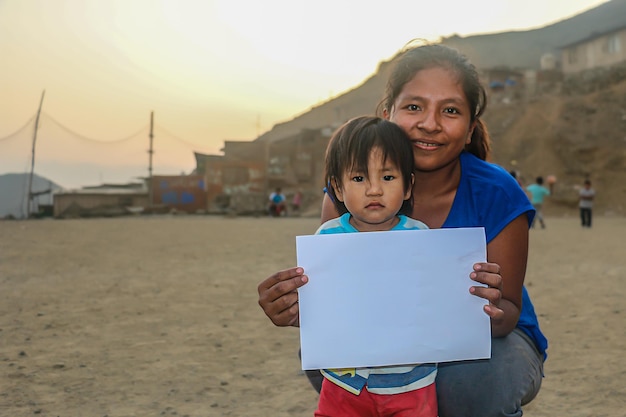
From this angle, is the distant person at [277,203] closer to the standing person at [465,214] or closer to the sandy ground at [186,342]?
the sandy ground at [186,342]

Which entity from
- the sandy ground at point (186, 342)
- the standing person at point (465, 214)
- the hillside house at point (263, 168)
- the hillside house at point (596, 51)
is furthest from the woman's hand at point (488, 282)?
the hillside house at point (596, 51)

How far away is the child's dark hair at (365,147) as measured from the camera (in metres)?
2.07

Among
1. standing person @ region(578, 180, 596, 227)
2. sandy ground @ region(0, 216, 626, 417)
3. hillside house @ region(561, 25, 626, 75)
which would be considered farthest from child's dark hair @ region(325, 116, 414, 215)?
hillside house @ region(561, 25, 626, 75)

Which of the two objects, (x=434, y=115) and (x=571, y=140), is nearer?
(x=434, y=115)

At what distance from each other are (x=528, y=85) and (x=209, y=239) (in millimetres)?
35181

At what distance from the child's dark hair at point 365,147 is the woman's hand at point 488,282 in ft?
1.14

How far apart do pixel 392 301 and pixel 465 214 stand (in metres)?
0.48

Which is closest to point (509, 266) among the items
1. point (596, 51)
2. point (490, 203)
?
point (490, 203)

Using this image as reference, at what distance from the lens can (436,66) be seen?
7.50ft

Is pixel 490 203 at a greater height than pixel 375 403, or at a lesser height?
greater

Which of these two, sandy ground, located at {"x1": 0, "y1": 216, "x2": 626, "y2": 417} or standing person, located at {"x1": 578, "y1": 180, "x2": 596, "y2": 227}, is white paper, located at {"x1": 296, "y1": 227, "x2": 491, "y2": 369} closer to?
sandy ground, located at {"x1": 0, "y1": 216, "x2": 626, "y2": 417}

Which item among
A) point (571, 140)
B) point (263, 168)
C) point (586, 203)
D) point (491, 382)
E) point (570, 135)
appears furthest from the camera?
point (263, 168)

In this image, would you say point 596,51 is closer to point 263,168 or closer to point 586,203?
point 263,168

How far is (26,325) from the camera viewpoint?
5.02 meters
